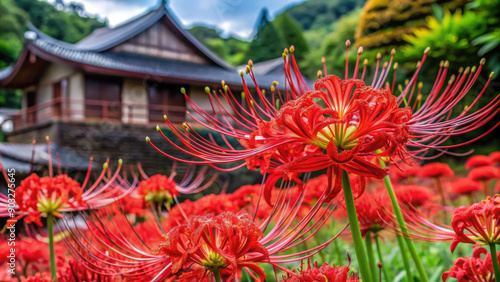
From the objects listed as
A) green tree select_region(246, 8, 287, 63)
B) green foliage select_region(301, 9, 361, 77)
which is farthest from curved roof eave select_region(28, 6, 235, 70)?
green tree select_region(246, 8, 287, 63)

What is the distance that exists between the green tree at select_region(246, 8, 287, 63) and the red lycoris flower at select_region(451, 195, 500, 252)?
3.93m

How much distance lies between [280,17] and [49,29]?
7.93m

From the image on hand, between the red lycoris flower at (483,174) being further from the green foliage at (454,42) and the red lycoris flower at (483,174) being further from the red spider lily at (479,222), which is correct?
the green foliage at (454,42)

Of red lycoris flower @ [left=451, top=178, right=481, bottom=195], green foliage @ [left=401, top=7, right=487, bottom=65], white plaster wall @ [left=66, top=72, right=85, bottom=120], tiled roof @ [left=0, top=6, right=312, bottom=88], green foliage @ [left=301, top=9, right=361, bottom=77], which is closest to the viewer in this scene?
red lycoris flower @ [left=451, top=178, right=481, bottom=195]

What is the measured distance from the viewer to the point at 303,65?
4.59 metres

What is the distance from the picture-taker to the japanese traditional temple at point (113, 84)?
245 inches

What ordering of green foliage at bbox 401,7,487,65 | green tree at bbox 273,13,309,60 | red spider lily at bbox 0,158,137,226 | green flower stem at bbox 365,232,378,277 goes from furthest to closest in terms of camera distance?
green foliage at bbox 401,7,487,65 < green tree at bbox 273,13,309,60 < red spider lily at bbox 0,158,137,226 < green flower stem at bbox 365,232,378,277

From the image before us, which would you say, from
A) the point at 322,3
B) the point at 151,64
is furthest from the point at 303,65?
the point at 322,3

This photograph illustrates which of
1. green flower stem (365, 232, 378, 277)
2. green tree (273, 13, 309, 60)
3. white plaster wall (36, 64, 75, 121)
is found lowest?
green flower stem (365, 232, 378, 277)

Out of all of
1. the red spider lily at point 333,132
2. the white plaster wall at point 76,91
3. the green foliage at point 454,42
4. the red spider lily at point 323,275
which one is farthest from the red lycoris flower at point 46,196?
the white plaster wall at point 76,91

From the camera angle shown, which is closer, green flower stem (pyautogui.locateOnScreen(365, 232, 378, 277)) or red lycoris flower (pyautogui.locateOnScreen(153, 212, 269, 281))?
red lycoris flower (pyautogui.locateOnScreen(153, 212, 269, 281))

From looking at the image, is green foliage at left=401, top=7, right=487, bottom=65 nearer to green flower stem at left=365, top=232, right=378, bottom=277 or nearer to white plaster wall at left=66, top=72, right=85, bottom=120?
green flower stem at left=365, top=232, right=378, bottom=277

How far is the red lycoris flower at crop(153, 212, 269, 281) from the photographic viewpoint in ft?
1.81

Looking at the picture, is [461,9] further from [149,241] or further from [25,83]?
[25,83]
